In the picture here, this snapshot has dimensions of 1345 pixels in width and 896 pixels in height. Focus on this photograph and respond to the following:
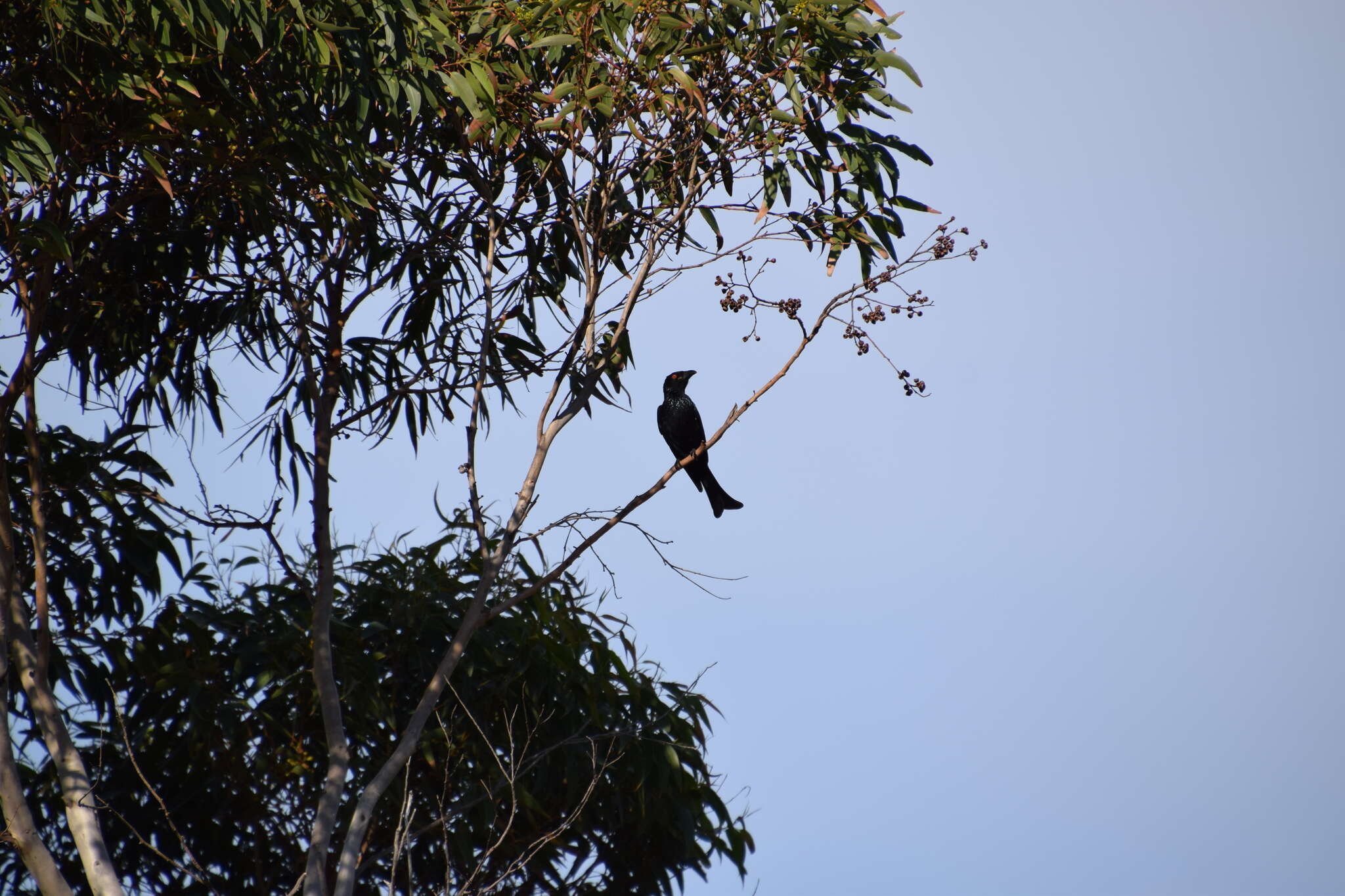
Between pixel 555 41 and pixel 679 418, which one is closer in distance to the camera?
pixel 555 41

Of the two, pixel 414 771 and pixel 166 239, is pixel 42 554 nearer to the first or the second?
pixel 166 239

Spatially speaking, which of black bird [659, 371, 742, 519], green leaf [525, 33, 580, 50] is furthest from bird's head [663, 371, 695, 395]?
green leaf [525, 33, 580, 50]

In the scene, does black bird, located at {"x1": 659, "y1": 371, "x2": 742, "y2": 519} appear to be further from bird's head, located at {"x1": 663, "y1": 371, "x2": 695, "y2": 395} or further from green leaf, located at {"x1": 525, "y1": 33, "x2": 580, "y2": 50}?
green leaf, located at {"x1": 525, "y1": 33, "x2": 580, "y2": 50}

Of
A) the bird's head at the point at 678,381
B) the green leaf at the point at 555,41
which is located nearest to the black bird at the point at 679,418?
the bird's head at the point at 678,381

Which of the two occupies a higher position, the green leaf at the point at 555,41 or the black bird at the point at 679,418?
the black bird at the point at 679,418

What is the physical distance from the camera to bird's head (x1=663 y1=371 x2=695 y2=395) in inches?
240

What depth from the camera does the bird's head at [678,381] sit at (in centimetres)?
611

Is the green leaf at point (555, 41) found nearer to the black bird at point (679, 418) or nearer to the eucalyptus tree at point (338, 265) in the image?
the eucalyptus tree at point (338, 265)

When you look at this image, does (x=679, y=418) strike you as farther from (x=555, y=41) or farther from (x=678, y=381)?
(x=555, y=41)

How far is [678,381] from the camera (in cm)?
610

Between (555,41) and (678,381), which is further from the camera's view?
(678,381)

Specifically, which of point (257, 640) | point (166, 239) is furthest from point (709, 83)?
point (257, 640)

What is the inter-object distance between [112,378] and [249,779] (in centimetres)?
181

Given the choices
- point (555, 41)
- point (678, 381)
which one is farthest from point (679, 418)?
point (555, 41)
